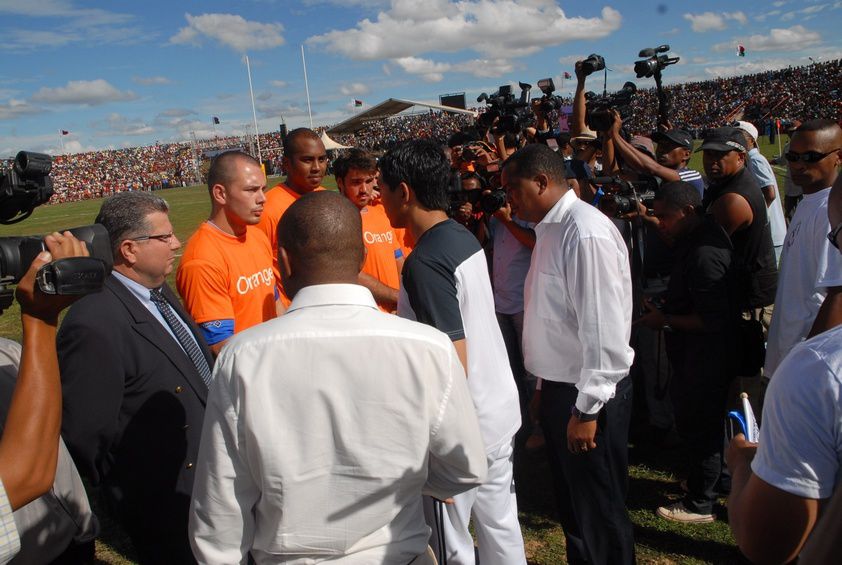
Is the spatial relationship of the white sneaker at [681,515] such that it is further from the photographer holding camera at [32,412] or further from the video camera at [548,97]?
the video camera at [548,97]

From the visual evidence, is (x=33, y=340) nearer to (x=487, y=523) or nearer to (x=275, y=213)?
(x=487, y=523)

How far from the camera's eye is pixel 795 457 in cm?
128

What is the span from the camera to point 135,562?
12.5 feet

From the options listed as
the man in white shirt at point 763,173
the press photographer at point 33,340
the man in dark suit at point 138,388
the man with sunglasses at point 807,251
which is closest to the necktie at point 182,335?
the man in dark suit at point 138,388

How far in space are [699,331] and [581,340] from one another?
1401mm

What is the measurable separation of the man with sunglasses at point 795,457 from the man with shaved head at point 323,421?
0.74m

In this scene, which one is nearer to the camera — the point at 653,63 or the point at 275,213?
the point at 275,213

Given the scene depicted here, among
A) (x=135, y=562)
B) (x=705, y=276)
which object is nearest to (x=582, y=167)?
(x=705, y=276)

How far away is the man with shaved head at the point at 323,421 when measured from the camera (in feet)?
5.01

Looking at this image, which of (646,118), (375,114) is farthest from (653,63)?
(646,118)

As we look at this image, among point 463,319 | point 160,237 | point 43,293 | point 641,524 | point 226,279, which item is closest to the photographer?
point 43,293

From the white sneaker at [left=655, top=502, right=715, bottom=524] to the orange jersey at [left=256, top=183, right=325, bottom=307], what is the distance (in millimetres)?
2757

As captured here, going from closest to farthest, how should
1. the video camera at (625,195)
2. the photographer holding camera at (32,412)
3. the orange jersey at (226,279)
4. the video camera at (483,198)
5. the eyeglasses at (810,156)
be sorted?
1. the photographer holding camera at (32,412)
2. the orange jersey at (226,279)
3. the eyeglasses at (810,156)
4. the video camera at (625,195)
5. the video camera at (483,198)

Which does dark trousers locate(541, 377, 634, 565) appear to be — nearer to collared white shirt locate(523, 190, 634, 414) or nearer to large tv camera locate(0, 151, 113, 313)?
collared white shirt locate(523, 190, 634, 414)
